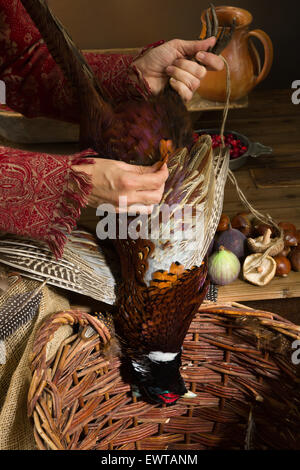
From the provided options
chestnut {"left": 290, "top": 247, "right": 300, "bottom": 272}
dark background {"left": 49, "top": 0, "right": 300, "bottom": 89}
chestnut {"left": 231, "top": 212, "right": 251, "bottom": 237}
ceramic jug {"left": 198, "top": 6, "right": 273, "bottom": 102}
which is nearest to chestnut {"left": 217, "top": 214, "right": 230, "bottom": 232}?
chestnut {"left": 231, "top": 212, "right": 251, "bottom": 237}

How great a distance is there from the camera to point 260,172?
1.08 meters

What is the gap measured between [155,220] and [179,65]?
0.23 metres

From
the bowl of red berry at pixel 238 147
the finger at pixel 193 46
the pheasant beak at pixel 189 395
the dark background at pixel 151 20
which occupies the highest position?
the dark background at pixel 151 20

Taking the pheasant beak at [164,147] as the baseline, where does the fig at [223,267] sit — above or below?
below

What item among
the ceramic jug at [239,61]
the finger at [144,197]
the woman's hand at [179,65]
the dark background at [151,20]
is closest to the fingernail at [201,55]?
the woman's hand at [179,65]

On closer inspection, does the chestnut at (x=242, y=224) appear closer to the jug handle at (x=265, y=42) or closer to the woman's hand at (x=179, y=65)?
the woman's hand at (x=179, y=65)

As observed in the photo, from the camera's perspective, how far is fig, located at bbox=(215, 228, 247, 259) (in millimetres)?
833

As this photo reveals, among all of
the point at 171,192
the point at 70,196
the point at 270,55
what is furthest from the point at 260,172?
the point at 70,196

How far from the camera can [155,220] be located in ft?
1.99

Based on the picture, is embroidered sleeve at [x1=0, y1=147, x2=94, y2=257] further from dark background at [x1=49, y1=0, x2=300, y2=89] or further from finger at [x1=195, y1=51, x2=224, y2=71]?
dark background at [x1=49, y1=0, x2=300, y2=89]

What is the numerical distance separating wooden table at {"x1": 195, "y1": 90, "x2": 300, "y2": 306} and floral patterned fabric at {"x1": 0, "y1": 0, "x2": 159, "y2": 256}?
0.36 m

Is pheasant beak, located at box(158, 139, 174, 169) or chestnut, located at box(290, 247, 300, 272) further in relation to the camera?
chestnut, located at box(290, 247, 300, 272)

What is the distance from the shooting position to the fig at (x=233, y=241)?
0.83 meters
